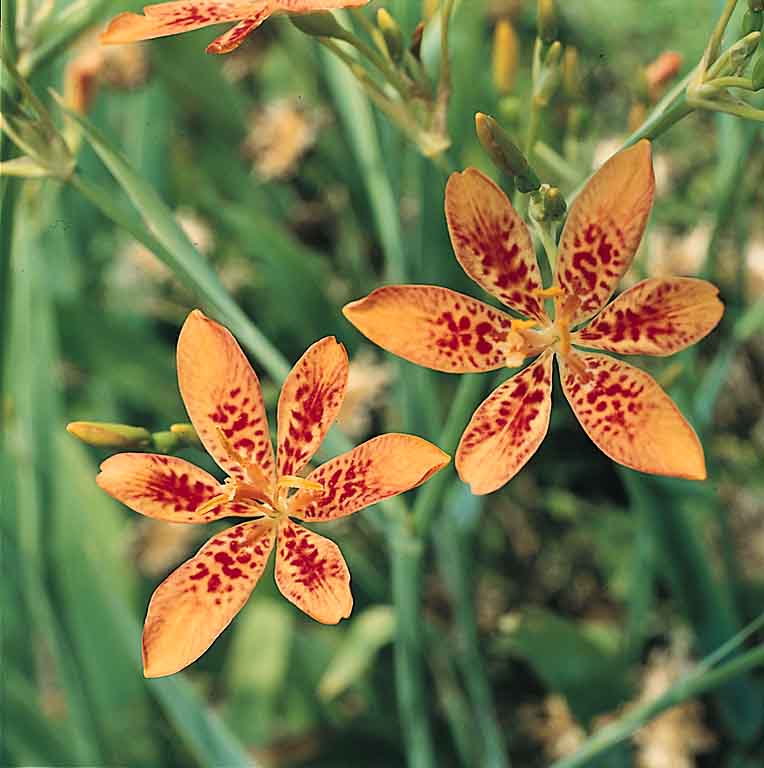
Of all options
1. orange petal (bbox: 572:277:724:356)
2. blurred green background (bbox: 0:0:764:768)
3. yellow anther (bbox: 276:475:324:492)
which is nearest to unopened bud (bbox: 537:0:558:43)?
blurred green background (bbox: 0:0:764:768)

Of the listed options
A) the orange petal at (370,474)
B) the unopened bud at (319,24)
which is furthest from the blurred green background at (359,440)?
the orange petal at (370,474)

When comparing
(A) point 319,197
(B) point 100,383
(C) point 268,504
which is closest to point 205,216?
(A) point 319,197

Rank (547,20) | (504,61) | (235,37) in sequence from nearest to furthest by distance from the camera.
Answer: (235,37)
(547,20)
(504,61)

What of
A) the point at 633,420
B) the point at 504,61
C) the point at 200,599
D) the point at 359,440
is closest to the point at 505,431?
the point at 633,420

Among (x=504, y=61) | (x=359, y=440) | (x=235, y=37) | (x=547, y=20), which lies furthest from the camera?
(x=359, y=440)

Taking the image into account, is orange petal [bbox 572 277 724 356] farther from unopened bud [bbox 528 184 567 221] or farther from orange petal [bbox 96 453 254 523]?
orange petal [bbox 96 453 254 523]

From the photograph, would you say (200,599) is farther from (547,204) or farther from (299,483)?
(547,204)
